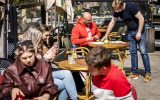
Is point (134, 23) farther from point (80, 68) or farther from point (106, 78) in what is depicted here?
point (106, 78)

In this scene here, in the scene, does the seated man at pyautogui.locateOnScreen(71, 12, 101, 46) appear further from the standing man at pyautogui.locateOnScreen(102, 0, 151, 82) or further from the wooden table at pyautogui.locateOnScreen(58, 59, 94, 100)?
the wooden table at pyautogui.locateOnScreen(58, 59, 94, 100)

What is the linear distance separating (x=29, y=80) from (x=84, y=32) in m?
4.16

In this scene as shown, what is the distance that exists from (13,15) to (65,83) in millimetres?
2208

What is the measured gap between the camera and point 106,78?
320 centimetres

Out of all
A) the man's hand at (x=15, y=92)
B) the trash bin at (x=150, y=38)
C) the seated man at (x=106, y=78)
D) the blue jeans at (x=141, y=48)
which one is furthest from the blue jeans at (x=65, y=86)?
the trash bin at (x=150, y=38)

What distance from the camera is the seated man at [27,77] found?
4.36 metres

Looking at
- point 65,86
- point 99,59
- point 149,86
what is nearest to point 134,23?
point 149,86

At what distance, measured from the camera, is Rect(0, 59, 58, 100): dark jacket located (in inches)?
172

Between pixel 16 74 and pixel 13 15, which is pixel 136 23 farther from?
pixel 16 74

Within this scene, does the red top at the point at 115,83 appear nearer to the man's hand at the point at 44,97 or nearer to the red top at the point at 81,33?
the man's hand at the point at 44,97

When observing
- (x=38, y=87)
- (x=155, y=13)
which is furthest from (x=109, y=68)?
(x=155, y=13)

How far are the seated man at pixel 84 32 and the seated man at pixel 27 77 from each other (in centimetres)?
390

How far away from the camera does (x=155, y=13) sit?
1394 cm

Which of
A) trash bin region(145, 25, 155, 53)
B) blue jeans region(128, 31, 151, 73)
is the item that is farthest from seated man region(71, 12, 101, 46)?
trash bin region(145, 25, 155, 53)
